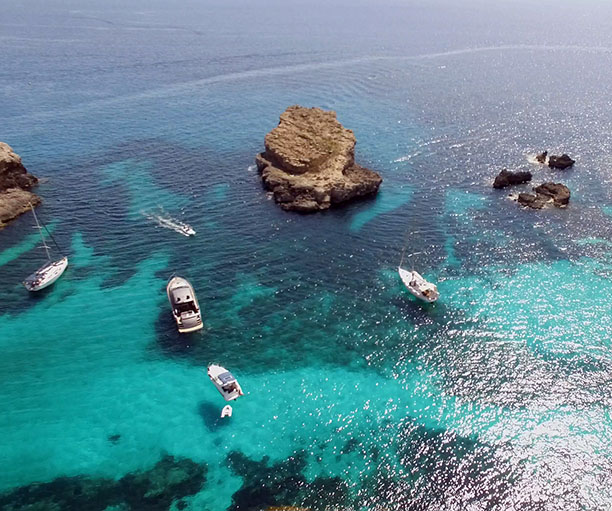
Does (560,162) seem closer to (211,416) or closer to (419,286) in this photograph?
(419,286)

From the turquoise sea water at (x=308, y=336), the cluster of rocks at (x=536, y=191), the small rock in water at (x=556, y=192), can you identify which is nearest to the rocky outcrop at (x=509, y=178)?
the cluster of rocks at (x=536, y=191)

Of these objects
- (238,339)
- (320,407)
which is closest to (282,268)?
(238,339)

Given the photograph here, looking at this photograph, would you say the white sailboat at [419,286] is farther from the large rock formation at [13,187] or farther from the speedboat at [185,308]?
the large rock formation at [13,187]

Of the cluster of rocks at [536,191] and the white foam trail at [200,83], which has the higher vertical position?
the white foam trail at [200,83]

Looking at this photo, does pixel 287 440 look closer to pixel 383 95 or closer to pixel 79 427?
pixel 79 427

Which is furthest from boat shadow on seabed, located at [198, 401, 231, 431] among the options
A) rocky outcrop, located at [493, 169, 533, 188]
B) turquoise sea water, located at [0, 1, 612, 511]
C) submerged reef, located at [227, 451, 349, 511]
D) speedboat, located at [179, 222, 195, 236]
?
rocky outcrop, located at [493, 169, 533, 188]

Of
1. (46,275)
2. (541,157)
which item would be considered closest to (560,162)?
(541,157)
